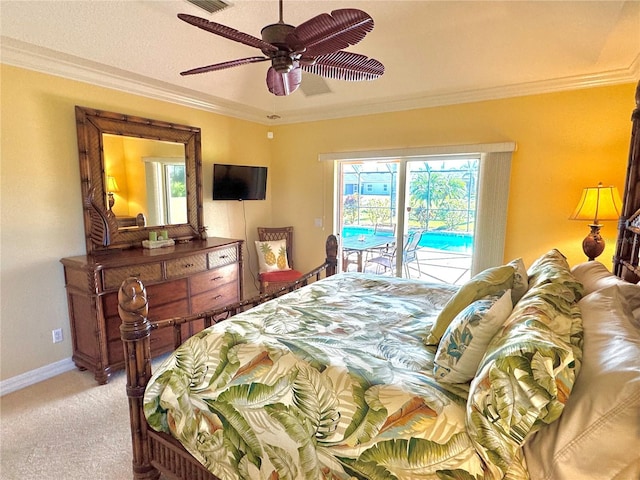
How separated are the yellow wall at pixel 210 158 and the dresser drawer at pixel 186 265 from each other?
0.81 metres

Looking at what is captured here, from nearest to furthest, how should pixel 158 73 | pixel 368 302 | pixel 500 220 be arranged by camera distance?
pixel 368 302, pixel 158 73, pixel 500 220

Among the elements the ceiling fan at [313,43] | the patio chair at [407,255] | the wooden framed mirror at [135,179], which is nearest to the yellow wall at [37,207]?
the wooden framed mirror at [135,179]

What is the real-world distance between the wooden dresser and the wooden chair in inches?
29.9

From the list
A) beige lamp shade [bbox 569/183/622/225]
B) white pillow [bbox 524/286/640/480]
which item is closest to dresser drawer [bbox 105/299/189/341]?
white pillow [bbox 524/286/640/480]

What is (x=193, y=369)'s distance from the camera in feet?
5.11

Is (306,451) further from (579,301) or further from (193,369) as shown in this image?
(579,301)

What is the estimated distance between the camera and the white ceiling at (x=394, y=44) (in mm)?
2418

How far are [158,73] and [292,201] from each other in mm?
2272

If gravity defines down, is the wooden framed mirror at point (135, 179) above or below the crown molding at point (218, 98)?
below

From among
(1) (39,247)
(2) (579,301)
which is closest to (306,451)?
(2) (579,301)

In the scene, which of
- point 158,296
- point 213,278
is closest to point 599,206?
point 213,278

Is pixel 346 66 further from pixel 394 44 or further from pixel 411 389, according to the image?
pixel 411 389

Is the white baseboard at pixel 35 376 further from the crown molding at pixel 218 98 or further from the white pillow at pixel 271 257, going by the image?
the crown molding at pixel 218 98

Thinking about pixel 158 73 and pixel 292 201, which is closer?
pixel 158 73
